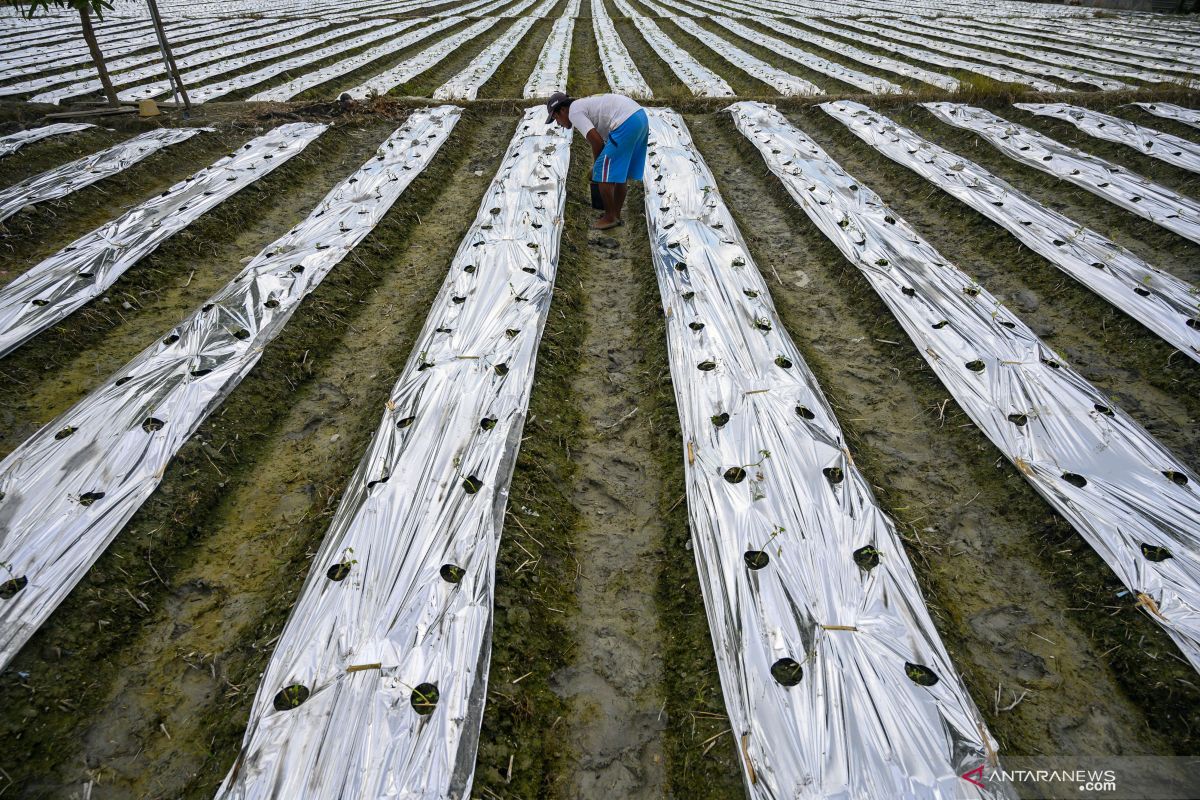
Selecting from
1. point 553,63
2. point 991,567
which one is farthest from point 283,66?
point 991,567

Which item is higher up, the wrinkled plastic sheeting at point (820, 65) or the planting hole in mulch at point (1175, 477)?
the wrinkled plastic sheeting at point (820, 65)

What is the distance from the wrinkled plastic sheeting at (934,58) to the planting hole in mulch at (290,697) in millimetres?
12307

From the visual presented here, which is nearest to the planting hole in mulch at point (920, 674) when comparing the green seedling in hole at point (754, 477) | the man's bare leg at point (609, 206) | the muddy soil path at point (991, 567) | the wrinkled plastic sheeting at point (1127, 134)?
the muddy soil path at point (991, 567)

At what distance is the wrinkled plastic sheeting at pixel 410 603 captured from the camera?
173 cm

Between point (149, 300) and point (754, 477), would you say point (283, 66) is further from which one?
point (754, 477)

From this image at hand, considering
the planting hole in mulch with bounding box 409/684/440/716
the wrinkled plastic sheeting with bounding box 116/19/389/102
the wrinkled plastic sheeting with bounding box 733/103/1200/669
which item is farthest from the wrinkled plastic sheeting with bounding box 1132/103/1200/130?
the wrinkled plastic sheeting with bounding box 116/19/389/102

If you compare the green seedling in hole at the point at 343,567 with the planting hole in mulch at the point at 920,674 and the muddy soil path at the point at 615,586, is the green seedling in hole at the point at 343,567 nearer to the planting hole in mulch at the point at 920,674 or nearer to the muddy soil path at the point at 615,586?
the muddy soil path at the point at 615,586

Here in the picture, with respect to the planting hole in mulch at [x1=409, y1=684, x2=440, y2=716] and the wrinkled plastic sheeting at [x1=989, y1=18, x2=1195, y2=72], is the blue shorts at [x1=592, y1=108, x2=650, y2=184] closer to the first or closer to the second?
the planting hole in mulch at [x1=409, y1=684, x2=440, y2=716]

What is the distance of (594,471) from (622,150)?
10.5 ft

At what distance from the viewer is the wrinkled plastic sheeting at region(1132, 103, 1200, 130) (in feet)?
21.7

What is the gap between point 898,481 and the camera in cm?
293

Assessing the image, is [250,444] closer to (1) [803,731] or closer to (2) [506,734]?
(2) [506,734]

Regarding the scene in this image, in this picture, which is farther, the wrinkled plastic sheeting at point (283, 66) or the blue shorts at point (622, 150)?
the wrinkled plastic sheeting at point (283, 66)

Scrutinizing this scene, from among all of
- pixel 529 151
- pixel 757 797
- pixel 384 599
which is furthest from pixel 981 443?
pixel 529 151
